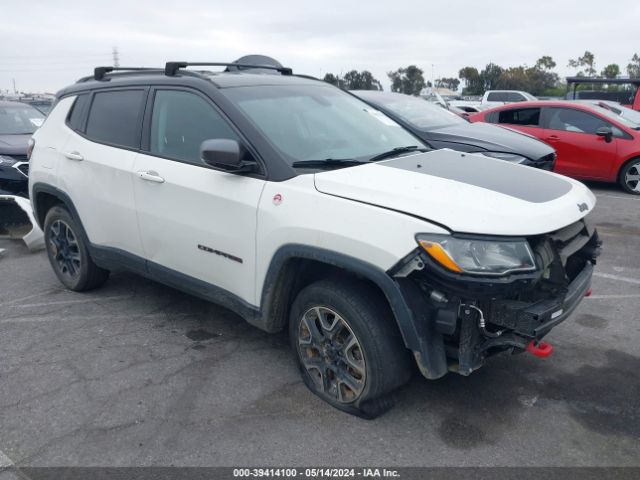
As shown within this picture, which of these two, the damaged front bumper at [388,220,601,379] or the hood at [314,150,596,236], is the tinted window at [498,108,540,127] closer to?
the hood at [314,150,596,236]

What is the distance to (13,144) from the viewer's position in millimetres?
7996

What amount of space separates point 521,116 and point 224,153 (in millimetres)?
8722

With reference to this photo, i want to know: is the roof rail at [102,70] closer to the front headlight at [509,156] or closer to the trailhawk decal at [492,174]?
the trailhawk decal at [492,174]

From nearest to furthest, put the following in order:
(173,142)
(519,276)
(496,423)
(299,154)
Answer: (519,276)
(496,423)
(299,154)
(173,142)

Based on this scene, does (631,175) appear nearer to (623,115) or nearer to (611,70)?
(623,115)

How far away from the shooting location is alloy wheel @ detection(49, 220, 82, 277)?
519 cm

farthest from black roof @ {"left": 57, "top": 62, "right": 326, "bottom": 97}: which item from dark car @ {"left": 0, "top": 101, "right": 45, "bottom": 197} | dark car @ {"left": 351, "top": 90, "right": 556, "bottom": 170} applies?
dark car @ {"left": 0, "top": 101, "right": 45, "bottom": 197}

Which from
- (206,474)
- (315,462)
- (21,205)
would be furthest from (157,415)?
(21,205)

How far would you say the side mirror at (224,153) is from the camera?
344 centimetres

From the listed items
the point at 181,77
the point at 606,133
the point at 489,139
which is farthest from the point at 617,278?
the point at 606,133

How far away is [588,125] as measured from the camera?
1020cm

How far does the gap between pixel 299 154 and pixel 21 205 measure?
4740mm

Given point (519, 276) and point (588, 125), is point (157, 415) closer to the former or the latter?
point (519, 276)

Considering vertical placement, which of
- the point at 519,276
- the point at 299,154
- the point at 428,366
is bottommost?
the point at 428,366
